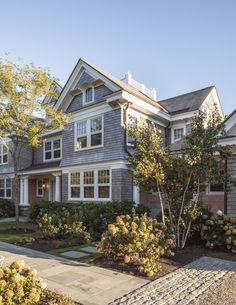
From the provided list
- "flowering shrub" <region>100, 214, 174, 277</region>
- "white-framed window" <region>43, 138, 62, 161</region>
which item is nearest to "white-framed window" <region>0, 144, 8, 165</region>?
"white-framed window" <region>43, 138, 62, 161</region>

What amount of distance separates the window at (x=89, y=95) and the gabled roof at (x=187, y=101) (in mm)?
4854

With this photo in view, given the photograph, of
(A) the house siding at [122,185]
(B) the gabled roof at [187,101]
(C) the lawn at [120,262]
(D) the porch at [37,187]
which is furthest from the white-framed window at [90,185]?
(B) the gabled roof at [187,101]

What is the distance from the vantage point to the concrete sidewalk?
5491 millimetres

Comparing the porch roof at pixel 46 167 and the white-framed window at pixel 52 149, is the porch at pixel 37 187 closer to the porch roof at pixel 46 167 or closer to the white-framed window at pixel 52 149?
the porch roof at pixel 46 167

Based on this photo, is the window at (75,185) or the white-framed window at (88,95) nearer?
the white-framed window at (88,95)

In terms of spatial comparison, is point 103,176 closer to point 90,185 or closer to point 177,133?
point 90,185

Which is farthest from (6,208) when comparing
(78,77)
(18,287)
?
(18,287)

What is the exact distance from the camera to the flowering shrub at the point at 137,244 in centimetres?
718

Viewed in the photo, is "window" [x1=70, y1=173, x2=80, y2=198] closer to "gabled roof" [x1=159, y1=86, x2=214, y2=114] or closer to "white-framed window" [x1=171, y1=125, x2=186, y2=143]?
"white-framed window" [x1=171, y1=125, x2=186, y2=143]

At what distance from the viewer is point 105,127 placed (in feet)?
52.3

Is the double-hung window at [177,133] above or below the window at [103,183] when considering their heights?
above

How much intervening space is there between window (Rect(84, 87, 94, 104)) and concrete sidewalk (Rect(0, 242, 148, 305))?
10702 millimetres

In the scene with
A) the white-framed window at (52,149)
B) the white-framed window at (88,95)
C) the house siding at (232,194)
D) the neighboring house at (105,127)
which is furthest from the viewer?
the white-framed window at (52,149)

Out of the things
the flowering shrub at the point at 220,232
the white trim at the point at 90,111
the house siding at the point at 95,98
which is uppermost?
the house siding at the point at 95,98
